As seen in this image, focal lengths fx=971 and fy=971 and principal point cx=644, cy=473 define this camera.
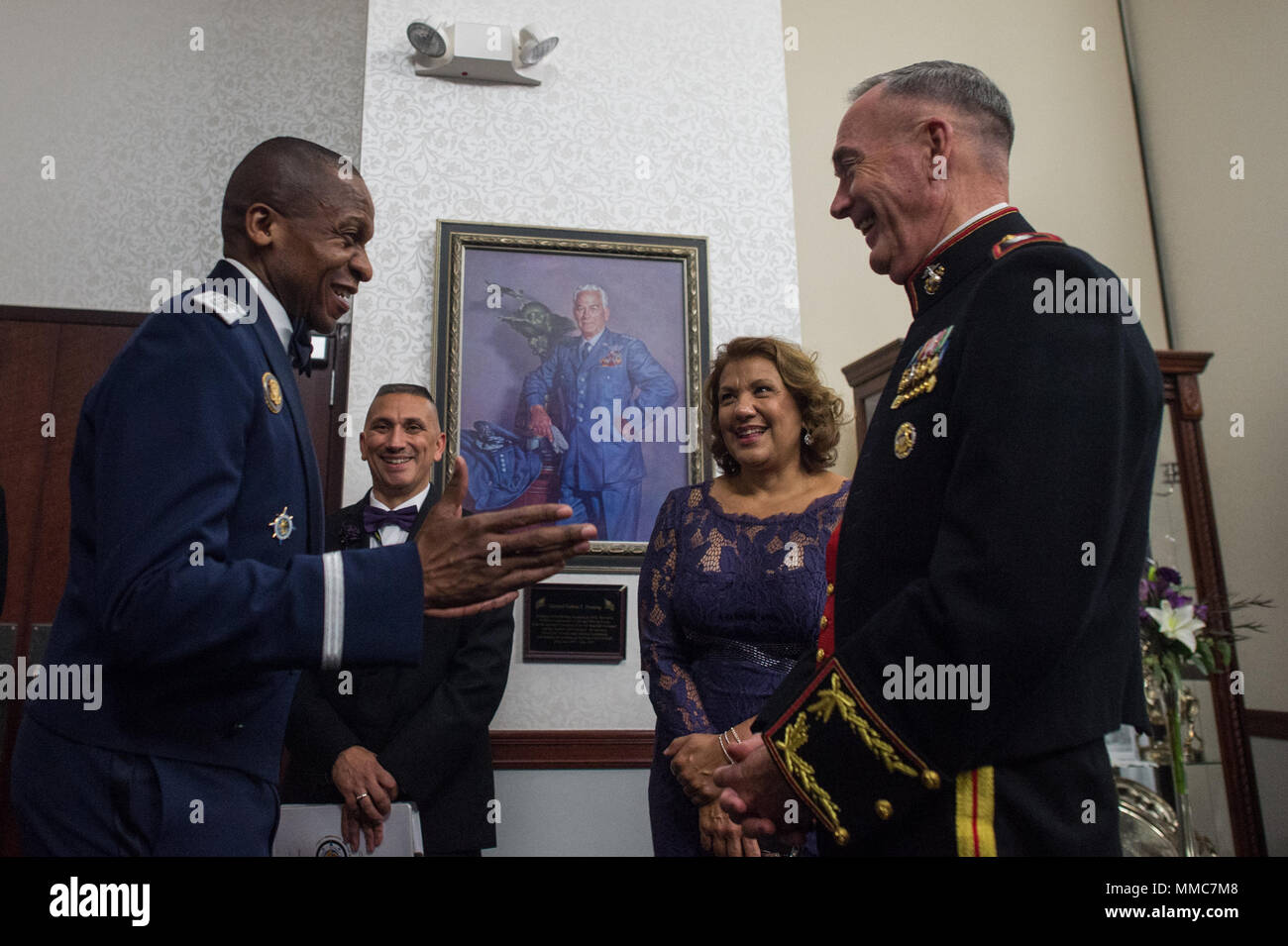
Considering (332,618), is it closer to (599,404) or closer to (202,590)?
(202,590)

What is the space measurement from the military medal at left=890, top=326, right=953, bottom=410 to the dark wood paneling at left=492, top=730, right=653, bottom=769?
1.99 metres

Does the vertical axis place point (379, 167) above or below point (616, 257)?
above

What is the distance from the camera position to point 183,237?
4059mm

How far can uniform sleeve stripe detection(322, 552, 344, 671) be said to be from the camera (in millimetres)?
1176

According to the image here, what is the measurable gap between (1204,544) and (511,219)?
298cm

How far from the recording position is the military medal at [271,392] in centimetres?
137

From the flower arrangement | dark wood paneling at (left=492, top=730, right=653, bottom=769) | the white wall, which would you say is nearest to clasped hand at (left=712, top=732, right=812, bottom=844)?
dark wood paneling at (left=492, top=730, right=653, bottom=769)

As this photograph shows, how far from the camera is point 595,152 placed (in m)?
3.71

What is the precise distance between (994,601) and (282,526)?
94cm

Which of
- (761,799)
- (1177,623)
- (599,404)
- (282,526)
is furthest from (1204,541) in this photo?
(282,526)

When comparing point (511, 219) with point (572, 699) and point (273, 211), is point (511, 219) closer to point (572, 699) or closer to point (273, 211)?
point (572, 699)

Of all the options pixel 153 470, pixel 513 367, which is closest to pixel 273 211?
pixel 153 470

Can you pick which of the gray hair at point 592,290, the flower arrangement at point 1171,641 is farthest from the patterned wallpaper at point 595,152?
the flower arrangement at point 1171,641

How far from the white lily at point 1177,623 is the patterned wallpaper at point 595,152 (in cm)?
157
